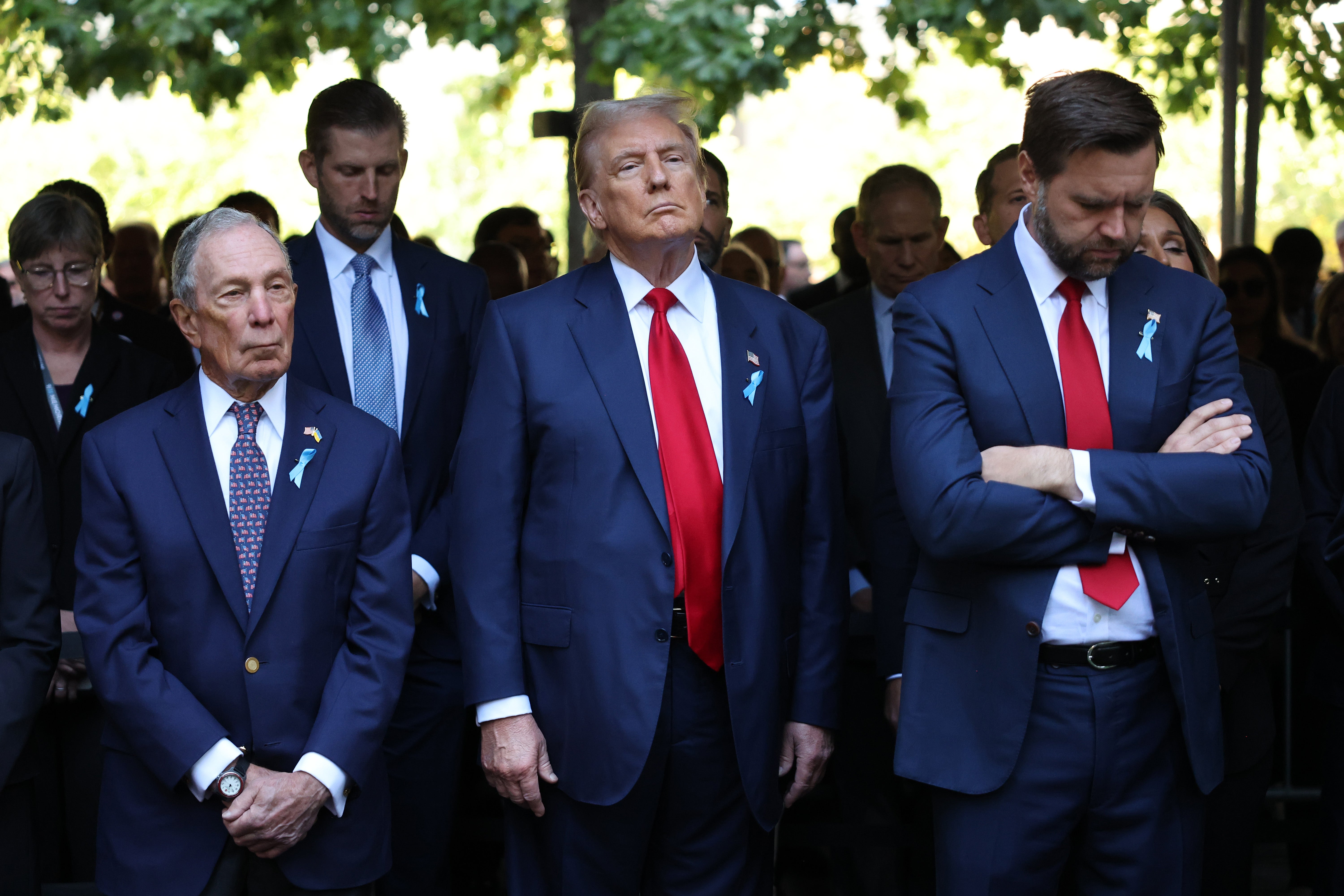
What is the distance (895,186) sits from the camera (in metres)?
4.98

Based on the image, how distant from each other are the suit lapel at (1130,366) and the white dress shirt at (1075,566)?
2cm

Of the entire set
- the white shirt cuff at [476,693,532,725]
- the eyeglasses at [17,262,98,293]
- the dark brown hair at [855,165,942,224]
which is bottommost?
the white shirt cuff at [476,693,532,725]

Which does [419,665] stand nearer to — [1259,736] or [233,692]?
[233,692]

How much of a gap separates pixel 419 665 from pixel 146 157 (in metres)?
20.1

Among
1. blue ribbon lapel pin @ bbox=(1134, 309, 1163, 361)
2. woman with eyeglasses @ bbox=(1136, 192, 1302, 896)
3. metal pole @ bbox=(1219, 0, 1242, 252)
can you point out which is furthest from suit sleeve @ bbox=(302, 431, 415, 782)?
metal pole @ bbox=(1219, 0, 1242, 252)

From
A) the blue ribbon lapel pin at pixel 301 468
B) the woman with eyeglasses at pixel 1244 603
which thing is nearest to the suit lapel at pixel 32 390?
the blue ribbon lapel pin at pixel 301 468

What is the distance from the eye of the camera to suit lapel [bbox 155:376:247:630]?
295cm

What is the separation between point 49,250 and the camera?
4.13 m

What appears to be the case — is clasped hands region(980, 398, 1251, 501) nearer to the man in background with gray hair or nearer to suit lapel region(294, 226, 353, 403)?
the man in background with gray hair

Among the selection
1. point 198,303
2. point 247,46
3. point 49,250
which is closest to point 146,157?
point 247,46

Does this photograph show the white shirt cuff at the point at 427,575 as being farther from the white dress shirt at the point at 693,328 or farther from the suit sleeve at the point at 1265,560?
the suit sleeve at the point at 1265,560

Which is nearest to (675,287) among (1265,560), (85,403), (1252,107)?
(1265,560)

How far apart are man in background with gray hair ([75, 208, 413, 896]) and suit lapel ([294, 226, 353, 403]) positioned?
28.4 inches

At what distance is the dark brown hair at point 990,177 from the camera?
14.7 ft
